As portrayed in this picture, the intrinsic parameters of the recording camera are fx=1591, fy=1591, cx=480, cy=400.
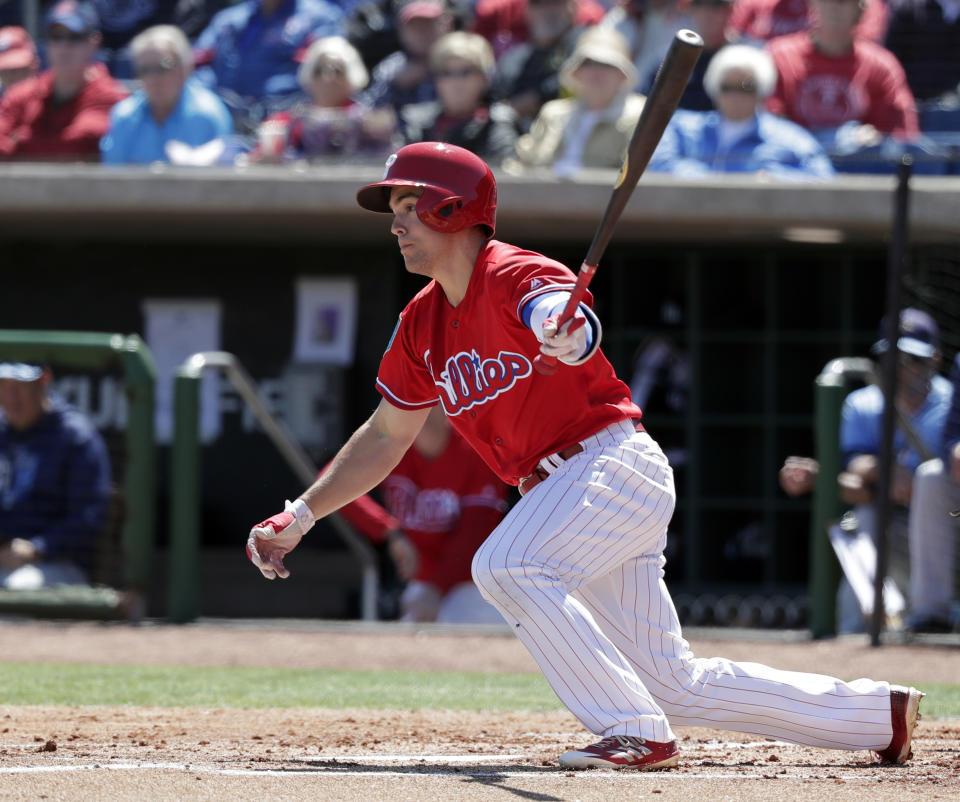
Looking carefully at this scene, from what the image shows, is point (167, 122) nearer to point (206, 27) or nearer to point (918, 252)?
point (206, 27)

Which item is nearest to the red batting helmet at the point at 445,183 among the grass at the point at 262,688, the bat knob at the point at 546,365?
the bat knob at the point at 546,365

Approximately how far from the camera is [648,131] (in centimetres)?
369

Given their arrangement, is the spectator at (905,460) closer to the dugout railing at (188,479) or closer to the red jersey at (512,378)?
the dugout railing at (188,479)

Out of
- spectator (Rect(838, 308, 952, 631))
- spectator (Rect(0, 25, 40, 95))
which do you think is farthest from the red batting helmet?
spectator (Rect(0, 25, 40, 95))

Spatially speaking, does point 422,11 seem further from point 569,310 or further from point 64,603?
point 569,310

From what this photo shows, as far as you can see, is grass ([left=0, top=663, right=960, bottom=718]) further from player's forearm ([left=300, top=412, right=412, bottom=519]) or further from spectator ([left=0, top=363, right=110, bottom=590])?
player's forearm ([left=300, top=412, right=412, bottom=519])

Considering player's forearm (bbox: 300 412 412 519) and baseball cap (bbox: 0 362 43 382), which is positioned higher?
baseball cap (bbox: 0 362 43 382)

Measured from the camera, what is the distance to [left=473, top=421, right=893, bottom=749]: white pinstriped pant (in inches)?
140

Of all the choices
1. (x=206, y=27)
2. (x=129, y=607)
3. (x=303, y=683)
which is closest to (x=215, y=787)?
(x=303, y=683)

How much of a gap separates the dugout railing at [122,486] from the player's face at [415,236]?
14.3 ft

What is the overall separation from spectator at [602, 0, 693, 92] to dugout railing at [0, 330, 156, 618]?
3569mm

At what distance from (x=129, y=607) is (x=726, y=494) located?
3787 mm

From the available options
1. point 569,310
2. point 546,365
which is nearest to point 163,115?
point 546,365

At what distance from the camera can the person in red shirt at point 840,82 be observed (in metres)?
8.97
